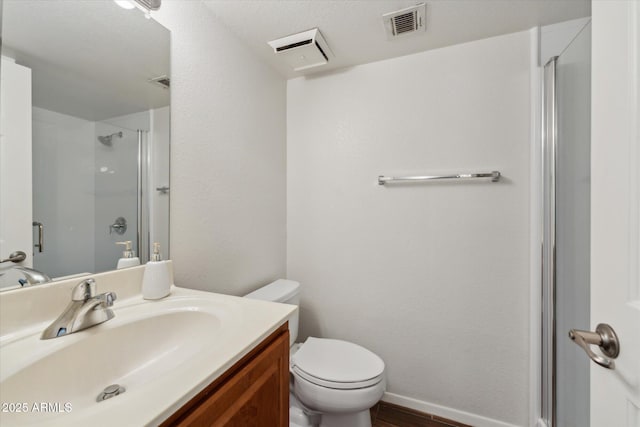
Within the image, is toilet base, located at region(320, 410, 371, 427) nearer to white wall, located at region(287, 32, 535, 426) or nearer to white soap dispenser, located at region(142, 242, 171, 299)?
white wall, located at region(287, 32, 535, 426)

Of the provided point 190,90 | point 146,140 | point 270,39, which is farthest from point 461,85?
point 146,140

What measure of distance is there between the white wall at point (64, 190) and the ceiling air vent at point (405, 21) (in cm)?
130

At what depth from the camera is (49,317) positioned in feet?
2.19

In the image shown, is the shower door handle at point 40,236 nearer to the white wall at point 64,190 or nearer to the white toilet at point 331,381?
the white wall at point 64,190

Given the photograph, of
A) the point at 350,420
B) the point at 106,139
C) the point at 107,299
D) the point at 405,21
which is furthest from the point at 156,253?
the point at 405,21

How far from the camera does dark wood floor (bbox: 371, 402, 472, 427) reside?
138 cm

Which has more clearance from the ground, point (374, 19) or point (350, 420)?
point (374, 19)

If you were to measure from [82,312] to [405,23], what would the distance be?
1664 mm

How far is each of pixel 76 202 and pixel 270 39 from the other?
118cm

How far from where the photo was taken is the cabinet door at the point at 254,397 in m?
0.49

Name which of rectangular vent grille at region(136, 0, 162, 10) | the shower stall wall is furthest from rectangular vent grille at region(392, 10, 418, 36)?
the shower stall wall

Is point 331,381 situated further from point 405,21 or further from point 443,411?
point 405,21
